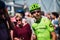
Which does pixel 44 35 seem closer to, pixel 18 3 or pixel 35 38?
pixel 35 38

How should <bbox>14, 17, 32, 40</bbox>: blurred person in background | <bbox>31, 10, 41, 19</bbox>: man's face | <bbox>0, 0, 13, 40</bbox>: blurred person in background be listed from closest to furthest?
<bbox>0, 0, 13, 40</bbox>: blurred person in background → <bbox>31, 10, 41, 19</bbox>: man's face → <bbox>14, 17, 32, 40</bbox>: blurred person in background

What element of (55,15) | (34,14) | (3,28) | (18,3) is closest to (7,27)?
(3,28)

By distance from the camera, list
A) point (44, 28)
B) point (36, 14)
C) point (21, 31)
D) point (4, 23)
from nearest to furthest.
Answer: point (4, 23), point (36, 14), point (44, 28), point (21, 31)

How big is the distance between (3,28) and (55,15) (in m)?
7.40

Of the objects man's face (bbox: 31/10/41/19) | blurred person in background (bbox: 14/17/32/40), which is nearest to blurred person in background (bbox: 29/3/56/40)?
man's face (bbox: 31/10/41/19)

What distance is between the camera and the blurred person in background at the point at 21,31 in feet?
22.4

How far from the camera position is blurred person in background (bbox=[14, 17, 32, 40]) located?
Answer: 269 inches

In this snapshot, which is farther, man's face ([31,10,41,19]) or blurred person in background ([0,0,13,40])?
man's face ([31,10,41,19])

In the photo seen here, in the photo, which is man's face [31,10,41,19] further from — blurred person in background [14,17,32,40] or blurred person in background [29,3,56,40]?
blurred person in background [14,17,32,40]

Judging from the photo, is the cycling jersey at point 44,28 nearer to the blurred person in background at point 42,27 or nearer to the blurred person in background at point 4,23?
the blurred person in background at point 42,27

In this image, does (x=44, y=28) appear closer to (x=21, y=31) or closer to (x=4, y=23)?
(x=21, y=31)

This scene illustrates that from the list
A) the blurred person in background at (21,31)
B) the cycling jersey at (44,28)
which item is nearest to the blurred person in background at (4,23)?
the blurred person in background at (21,31)

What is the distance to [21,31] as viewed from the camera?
273 inches

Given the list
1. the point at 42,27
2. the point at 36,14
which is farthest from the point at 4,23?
the point at 42,27
